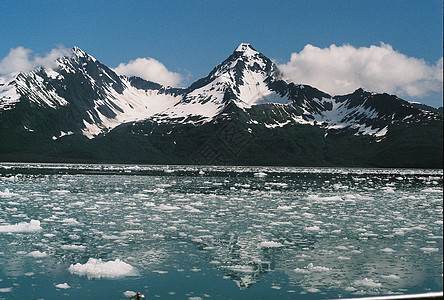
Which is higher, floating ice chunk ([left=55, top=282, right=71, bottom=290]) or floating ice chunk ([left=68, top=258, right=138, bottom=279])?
floating ice chunk ([left=68, top=258, right=138, bottom=279])

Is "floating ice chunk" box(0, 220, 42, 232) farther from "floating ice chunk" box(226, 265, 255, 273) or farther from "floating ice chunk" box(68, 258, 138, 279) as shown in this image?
"floating ice chunk" box(226, 265, 255, 273)

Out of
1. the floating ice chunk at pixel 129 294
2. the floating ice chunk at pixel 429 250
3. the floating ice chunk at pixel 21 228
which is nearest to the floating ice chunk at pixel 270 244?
the floating ice chunk at pixel 429 250

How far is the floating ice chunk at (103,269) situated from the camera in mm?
12570

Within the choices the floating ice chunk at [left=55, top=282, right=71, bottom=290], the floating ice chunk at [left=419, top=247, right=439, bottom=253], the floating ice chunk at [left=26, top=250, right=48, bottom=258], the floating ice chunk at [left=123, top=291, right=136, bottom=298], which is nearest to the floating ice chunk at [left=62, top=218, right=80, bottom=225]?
the floating ice chunk at [left=26, top=250, right=48, bottom=258]

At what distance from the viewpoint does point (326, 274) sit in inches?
514

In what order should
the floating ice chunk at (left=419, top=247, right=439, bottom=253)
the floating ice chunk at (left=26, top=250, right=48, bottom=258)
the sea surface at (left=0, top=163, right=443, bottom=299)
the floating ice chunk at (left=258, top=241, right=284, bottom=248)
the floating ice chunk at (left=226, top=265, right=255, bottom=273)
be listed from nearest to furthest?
the sea surface at (left=0, top=163, right=443, bottom=299) < the floating ice chunk at (left=226, top=265, right=255, bottom=273) < the floating ice chunk at (left=26, top=250, right=48, bottom=258) < the floating ice chunk at (left=419, top=247, right=439, bottom=253) < the floating ice chunk at (left=258, top=241, right=284, bottom=248)

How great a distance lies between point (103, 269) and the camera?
12805mm

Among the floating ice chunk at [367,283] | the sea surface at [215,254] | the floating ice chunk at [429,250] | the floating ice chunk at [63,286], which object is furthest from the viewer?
the floating ice chunk at [429,250]

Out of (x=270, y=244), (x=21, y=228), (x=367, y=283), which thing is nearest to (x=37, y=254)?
(x=21, y=228)

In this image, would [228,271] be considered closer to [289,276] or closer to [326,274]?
[289,276]

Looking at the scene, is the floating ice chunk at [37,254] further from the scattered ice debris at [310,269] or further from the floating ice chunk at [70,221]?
the scattered ice debris at [310,269]

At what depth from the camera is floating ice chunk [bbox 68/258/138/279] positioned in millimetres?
12570

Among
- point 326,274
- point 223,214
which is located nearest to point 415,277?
point 326,274

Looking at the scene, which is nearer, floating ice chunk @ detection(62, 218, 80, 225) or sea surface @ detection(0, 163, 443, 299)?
sea surface @ detection(0, 163, 443, 299)
